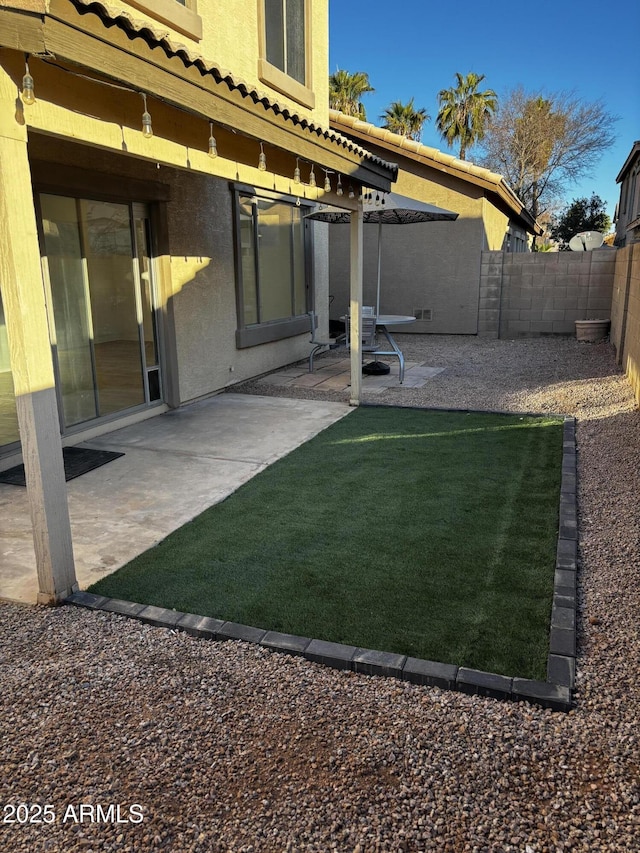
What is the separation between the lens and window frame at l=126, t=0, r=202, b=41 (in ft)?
17.9

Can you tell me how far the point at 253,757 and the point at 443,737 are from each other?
0.69 metres

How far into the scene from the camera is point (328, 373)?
9.62 metres

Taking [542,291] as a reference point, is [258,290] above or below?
above

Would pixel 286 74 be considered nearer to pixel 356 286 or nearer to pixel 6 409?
pixel 356 286

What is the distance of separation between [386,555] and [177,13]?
17.6ft

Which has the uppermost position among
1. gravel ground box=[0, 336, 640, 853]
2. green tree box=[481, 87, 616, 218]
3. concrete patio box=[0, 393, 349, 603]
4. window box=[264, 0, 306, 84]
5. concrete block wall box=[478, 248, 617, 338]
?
green tree box=[481, 87, 616, 218]

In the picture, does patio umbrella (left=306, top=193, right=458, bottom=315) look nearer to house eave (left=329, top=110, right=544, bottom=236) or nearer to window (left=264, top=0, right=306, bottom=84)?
window (left=264, top=0, right=306, bottom=84)

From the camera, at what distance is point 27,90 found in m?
2.67

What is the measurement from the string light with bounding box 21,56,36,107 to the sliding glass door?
113 inches

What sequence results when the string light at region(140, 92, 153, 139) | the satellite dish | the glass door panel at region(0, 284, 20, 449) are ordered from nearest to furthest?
the string light at region(140, 92, 153, 139) → the glass door panel at region(0, 284, 20, 449) → the satellite dish

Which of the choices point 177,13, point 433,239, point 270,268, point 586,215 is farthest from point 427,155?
point 586,215

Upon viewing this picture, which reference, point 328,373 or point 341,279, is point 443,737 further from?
point 341,279

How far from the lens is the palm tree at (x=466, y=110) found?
3164 cm

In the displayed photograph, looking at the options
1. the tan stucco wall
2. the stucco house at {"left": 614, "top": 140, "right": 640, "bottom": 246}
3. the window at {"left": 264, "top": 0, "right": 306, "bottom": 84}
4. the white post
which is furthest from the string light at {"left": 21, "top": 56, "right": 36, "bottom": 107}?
the stucco house at {"left": 614, "top": 140, "right": 640, "bottom": 246}
